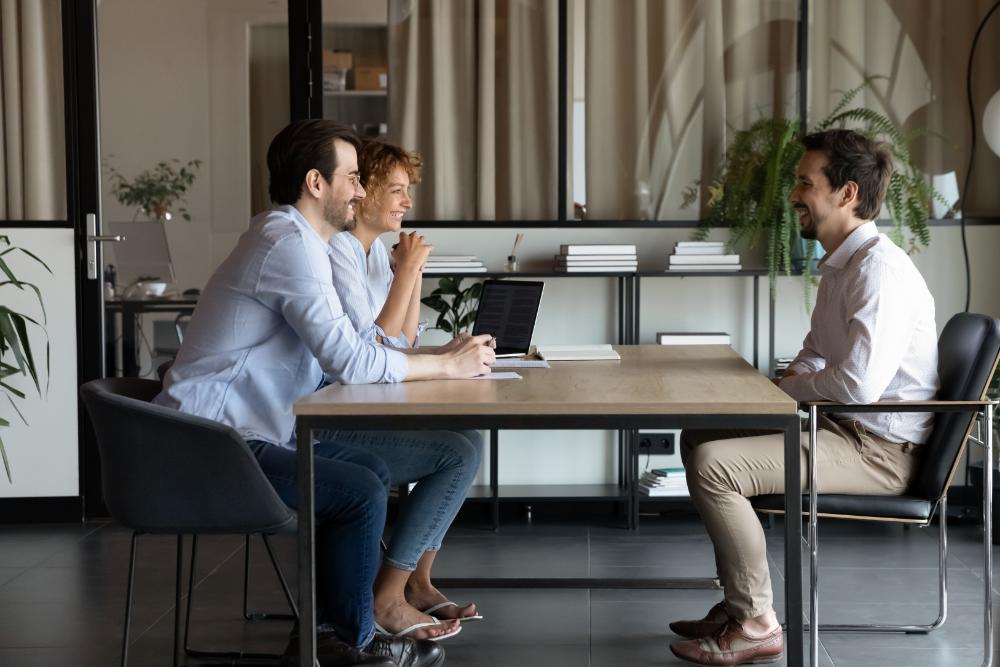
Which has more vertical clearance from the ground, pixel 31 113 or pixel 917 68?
pixel 917 68

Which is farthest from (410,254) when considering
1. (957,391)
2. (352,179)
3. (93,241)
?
(93,241)

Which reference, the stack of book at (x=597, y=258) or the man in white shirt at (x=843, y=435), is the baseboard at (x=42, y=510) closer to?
the stack of book at (x=597, y=258)

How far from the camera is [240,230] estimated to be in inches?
198

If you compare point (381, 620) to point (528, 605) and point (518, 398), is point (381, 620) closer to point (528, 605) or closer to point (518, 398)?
point (528, 605)

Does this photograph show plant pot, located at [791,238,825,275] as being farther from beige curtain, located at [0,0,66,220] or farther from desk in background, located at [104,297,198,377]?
beige curtain, located at [0,0,66,220]

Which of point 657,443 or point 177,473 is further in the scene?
point 657,443

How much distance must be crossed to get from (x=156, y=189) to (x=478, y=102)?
4.41 feet

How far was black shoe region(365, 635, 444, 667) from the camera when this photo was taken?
9.87 ft

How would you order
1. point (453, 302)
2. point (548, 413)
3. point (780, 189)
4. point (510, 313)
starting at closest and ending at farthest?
→ point (548, 413) → point (510, 313) → point (780, 189) → point (453, 302)

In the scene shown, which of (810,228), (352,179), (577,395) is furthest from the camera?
(810,228)

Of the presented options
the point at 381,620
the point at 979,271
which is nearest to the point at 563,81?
the point at 979,271

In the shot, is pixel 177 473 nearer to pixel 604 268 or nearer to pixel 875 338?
pixel 875 338

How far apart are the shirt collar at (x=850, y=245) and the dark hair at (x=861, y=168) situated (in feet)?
0.18

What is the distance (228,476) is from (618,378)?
36.9 inches
